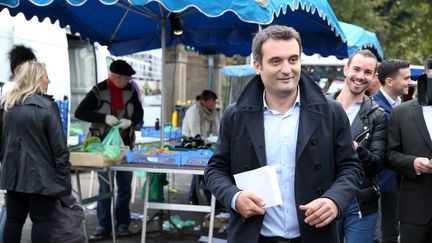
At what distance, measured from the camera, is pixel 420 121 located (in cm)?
395

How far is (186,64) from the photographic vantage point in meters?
22.7

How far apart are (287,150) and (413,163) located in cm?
158

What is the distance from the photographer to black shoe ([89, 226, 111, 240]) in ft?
22.6

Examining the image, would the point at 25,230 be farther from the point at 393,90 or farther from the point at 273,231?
the point at 273,231

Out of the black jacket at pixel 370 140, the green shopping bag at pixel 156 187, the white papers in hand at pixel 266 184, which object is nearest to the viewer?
the white papers in hand at pixel 266 184

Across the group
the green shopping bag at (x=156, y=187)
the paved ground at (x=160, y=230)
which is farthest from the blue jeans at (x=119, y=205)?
the green shopping bag at (x=156, y=187)

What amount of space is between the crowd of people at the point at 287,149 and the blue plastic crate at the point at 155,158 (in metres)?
0.75

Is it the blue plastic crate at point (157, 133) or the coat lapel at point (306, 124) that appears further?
the blue plastic crate at point (157, 133)

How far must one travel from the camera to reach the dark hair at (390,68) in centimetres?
487

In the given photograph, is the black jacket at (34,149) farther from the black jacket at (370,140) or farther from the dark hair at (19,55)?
the black jacket at (370,140)

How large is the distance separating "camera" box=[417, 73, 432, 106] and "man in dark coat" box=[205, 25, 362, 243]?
1.12 metres

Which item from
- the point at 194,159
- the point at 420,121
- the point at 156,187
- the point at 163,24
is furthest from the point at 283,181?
the point at 163,24

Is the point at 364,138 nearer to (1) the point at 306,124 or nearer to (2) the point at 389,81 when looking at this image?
(2) the point at 389,81

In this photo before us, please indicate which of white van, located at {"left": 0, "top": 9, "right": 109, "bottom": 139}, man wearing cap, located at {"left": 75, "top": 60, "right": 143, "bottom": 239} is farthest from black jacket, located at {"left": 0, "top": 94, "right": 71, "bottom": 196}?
white van, located at {"left": 0, "top": 9, "right": 109, "bottom": 139}
